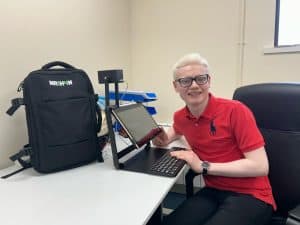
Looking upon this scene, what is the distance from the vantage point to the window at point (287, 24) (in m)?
2.09

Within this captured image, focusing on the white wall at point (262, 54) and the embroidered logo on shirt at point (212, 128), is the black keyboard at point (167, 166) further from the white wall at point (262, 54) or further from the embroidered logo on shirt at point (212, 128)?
the white wall at point (262, 54)

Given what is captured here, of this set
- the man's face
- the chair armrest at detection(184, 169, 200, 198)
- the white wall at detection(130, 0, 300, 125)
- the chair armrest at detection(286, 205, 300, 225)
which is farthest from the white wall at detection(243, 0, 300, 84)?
the chair armrest at detection(286, 205, 300, 225)

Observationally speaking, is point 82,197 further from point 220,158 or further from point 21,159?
point 220,158

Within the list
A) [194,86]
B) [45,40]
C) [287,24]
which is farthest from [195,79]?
[287,24]

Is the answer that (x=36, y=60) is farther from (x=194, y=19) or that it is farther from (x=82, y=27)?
(x=194, y=19)

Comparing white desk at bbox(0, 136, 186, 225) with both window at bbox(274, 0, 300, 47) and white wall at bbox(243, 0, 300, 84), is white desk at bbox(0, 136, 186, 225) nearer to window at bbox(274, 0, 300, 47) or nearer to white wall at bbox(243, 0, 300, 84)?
white wall at bbox(243, 0, 300, 84)

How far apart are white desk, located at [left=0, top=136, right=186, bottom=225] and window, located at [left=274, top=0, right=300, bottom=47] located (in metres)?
1.61

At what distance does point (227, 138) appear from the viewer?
52.1 inches

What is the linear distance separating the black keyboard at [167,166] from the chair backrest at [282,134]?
17.3 inches

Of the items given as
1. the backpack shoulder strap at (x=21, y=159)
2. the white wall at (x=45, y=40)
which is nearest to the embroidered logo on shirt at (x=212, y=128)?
the backpack shoulder strap at (x=21, y=159)

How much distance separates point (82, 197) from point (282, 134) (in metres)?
0.93

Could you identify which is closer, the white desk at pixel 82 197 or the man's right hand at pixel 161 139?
the white desk at pixel 82 197

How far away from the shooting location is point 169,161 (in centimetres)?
131

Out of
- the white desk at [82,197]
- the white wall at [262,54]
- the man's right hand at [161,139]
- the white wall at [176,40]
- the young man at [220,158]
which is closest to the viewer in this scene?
the white desk at [82,197]
